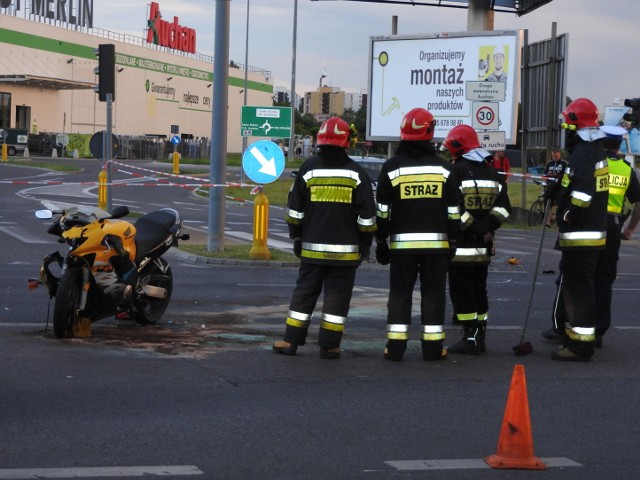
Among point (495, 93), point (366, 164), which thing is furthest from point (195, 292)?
point (366, 164)

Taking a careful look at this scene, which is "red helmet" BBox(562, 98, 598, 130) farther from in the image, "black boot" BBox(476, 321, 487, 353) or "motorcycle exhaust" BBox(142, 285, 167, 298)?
"motorcycle exhaust" BBox(142, 285, 167, 298)

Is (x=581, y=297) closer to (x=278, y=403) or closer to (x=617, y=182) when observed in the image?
(x=617, y=182)

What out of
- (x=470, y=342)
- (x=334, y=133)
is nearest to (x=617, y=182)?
(x=470, y=342)

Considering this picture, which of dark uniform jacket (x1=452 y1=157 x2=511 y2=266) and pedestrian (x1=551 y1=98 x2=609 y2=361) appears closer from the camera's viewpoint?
pedestrian (x1=551 y1=98 x2=609 y2=361)

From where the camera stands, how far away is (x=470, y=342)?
Answer: 31.9 ft

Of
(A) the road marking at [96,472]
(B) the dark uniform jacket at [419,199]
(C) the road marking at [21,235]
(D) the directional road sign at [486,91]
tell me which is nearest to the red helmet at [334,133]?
(B) the dark uniform jacket at [419,199]

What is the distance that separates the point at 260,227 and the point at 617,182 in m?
8.71

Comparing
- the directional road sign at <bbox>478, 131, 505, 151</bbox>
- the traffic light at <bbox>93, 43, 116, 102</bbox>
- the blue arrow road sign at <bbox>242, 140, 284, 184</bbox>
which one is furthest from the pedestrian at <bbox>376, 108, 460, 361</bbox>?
the directional road sign at <bbox>478, 131, 505, 151</bbox>

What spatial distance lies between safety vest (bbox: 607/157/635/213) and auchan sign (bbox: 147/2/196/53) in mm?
79444

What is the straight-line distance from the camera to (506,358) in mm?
9633

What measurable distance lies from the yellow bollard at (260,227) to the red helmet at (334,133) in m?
8.67

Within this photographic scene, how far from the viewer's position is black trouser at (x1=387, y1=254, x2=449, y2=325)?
30.3 feet

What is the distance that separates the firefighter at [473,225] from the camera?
9633 millimetres

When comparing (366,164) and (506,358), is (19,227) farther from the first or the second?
(506,358)
